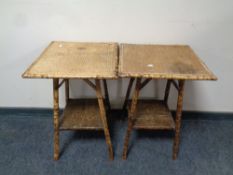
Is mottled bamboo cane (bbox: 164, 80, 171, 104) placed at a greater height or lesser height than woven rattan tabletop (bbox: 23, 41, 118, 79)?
lesser

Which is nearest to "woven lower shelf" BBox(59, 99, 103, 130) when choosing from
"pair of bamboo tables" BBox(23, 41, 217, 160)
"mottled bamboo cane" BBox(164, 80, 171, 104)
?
"pair of bamboo tables" BBox(23, 41, 217, 160)

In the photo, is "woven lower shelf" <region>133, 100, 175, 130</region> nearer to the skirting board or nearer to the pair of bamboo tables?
the pair of bamboo tables

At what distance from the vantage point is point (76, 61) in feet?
4.85

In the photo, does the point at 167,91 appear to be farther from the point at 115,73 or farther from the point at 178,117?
the point at 115,73

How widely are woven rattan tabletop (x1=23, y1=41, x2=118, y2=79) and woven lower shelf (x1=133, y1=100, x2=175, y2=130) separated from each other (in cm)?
47

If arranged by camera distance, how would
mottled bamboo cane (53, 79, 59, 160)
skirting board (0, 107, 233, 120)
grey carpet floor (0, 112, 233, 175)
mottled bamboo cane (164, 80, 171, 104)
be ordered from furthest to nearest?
skirting board (0, 107, 233, 120)
mottled bamboo cane (164, 80, 171, 104)
grey carpet floor (0, 112, 233, 175)
mottled bamboo cane (53, 79, 59, 160)

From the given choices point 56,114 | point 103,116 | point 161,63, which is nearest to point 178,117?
point 161,63

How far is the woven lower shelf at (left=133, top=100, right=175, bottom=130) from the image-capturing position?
5.34ft

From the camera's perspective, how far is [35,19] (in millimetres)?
1783

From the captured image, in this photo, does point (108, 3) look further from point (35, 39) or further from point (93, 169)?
point (93, 169)

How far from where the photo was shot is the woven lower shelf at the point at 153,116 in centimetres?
163

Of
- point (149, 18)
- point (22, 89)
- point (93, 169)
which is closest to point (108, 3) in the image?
point (149, 18)

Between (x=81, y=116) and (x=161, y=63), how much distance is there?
0.68 m

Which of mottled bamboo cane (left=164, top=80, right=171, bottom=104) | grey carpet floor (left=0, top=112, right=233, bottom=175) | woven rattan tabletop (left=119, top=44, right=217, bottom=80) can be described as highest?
woven rattan tabletop (left=119, top=44, right=217, bottom=80)
